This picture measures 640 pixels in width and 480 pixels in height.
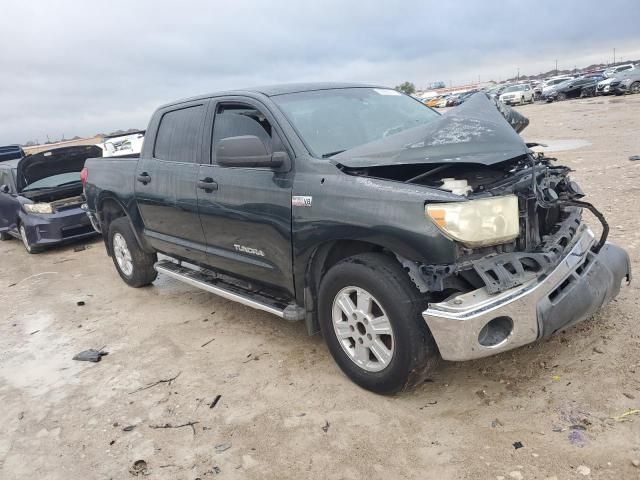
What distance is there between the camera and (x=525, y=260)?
293cm

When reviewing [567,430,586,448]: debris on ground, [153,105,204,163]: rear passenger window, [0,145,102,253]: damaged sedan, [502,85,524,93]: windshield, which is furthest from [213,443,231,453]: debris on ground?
[502,85,524,93]: windshield

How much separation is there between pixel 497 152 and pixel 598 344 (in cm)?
147

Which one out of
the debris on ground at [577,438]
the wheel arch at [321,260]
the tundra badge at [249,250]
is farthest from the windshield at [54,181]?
the debris on ground at [577,438]

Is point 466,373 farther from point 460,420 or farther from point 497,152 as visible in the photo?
point 497,152

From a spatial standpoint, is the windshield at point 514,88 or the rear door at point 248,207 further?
the windshield at point 514,88

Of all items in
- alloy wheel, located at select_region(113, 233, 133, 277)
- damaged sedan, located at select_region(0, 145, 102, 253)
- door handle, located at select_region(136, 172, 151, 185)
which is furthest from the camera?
damaged sedan, located at select_region(0, 145, 102, 253)

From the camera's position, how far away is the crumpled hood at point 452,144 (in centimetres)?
300

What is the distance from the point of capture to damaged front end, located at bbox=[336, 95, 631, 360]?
2.75 metres

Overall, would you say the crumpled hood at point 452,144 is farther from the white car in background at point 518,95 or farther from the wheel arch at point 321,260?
the white car in background at point 518,95

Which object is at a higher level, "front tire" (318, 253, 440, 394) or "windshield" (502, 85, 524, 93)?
"windshield" (502, 85, 524, 93)

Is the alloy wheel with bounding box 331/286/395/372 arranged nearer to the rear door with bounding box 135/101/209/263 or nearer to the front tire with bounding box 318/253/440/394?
the front tire with bounding box 318/253/440/394

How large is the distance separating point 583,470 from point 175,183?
3626mm

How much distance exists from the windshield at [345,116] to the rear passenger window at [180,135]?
94 cm

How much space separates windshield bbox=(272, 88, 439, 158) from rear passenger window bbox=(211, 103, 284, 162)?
0.56 ft
